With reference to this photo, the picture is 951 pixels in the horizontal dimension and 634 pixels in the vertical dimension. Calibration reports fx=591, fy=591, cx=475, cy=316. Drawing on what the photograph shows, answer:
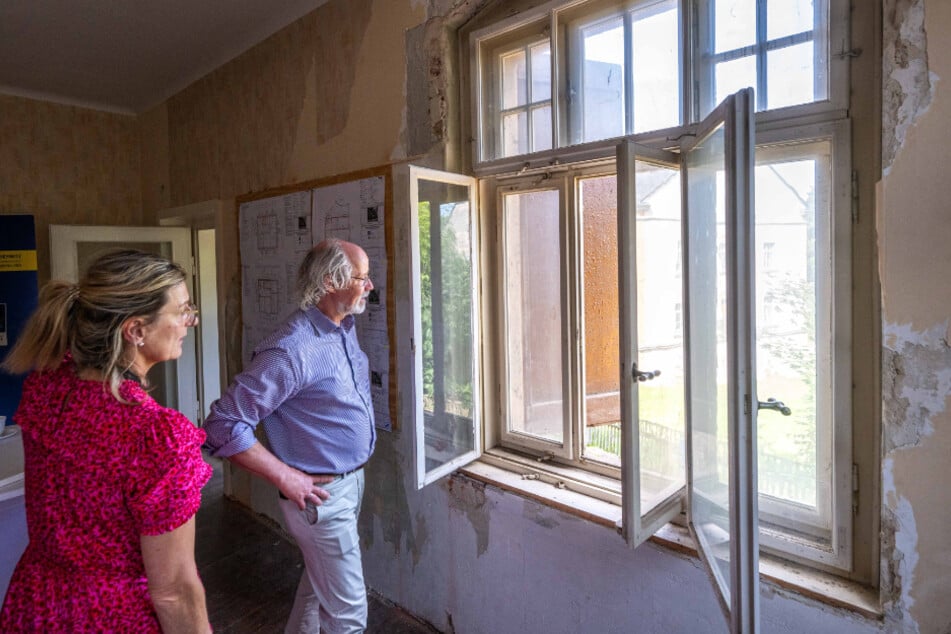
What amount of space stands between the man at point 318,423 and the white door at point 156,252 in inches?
110

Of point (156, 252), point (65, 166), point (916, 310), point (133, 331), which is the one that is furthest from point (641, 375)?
point (65, 166)

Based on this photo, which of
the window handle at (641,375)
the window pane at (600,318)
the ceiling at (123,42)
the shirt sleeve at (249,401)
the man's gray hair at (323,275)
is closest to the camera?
the window handle at (641,375)

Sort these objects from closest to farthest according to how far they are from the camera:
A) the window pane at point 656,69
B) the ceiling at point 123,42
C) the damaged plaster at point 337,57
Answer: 1. the window pane at point 656,69
2. the damaged plaster at point 337,57
3. the ceiling at point 123,42

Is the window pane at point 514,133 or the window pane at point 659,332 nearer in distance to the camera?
the window pane at point 659,332

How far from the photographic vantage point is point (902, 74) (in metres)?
1.34

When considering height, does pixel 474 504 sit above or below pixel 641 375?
below

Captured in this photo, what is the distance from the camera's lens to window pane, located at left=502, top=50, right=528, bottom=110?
91.1 inches

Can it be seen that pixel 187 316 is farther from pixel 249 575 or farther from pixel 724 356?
pixel 249 575

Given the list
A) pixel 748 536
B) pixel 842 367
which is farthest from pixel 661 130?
pixel 748 536

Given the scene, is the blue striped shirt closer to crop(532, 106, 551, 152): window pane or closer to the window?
the window

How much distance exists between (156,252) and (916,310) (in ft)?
15.0

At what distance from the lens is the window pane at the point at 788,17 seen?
1.58m

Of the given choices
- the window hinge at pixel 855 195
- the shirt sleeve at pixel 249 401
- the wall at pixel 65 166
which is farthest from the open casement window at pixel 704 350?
the wall at pixel 65 166

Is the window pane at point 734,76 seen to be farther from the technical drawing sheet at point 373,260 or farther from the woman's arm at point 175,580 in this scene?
the woman's arm at point 175,580
